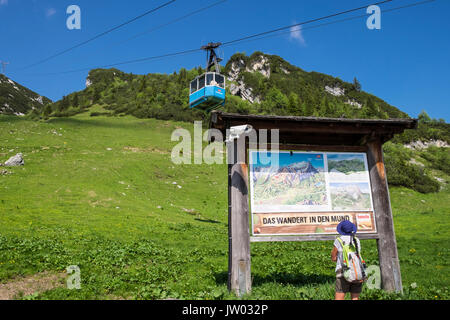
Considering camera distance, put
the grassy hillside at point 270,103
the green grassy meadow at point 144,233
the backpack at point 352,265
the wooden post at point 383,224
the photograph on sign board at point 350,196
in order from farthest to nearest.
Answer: the grassy hillside at point 270,103
the green grassy meadow at point 144,233
the photograph on sign board at point 350,196
the wooden post at point 383,224
the backpack at point 352,265

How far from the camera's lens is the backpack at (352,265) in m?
5.91

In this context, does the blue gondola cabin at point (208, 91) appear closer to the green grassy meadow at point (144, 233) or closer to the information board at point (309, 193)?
the green grassy meadow at point (144, 233)

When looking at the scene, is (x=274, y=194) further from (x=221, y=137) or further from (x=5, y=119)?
(x=5, y=119)

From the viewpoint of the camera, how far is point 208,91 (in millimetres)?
24328

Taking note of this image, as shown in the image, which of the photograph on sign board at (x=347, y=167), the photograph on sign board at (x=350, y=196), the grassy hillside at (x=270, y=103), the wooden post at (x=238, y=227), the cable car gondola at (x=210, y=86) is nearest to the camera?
the wooden post at (x=238, y=227)

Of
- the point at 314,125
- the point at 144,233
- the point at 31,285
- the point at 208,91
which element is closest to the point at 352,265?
the point at 314,125

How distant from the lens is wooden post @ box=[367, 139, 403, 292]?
789cm

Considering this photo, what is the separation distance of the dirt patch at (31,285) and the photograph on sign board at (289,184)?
608 cm

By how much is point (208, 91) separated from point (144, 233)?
12650mm

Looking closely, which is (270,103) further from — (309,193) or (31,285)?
(31,285)

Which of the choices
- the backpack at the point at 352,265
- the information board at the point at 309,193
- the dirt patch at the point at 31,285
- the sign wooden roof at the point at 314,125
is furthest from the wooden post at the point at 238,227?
the dirt patch at the point at 31,285

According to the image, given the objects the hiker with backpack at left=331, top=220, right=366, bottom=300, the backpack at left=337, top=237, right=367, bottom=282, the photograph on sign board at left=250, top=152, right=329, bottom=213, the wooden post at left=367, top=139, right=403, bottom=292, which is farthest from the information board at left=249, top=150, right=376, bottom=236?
the backpack at left=337, top=237, right=367, bottom=282

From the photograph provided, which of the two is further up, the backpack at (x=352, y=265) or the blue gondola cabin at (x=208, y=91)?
the blue gondola cabin at (x=208, y=91)
